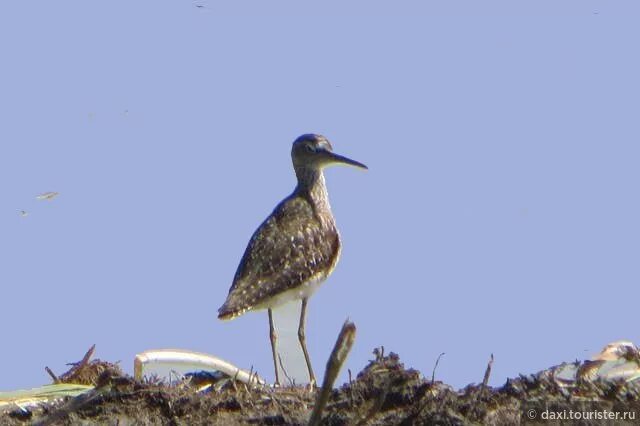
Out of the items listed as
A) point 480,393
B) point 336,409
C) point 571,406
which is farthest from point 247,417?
point 571,406

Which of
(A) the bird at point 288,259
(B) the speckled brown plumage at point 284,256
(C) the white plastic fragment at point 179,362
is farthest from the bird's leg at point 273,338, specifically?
(C) the white plastic fragment at point 179,362

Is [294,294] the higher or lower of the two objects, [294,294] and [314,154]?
the lower

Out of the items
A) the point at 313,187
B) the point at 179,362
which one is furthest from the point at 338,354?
the point at 313,187

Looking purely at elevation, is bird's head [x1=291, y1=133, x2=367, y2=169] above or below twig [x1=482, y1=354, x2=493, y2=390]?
above

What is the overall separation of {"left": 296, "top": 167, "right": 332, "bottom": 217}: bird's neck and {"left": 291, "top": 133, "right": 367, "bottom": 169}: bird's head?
76mm

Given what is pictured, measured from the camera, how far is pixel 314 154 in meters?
13.9

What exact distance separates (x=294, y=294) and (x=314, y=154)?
236cm

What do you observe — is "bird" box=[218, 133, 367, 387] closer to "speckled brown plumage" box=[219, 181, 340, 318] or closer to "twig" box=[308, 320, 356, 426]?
"speckled brown plumage" box=[219, 181, 340, 318]

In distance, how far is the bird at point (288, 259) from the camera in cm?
1162

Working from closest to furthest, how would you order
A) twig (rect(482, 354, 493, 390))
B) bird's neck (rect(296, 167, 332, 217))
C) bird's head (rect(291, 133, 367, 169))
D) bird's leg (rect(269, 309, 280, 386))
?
twig (rect(482, 354, 493, 390)), bird's leg (rect(269, 309, 280, 386)), bird's neck (rect(296, 167, 332, 217)), bird's head (rect(291, 133, 367, 169))

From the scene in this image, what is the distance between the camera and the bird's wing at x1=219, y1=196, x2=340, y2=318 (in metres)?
11.6

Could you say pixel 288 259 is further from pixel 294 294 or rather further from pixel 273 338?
pixel 273 338

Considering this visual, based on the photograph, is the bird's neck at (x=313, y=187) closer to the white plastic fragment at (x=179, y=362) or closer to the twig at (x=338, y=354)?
the white plastic fragment at (x=179, y=362)

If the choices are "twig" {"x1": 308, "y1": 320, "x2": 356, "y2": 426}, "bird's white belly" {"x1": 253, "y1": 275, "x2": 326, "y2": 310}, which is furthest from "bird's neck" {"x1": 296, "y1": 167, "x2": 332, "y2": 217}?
"twig" {"x1": 308, "y1": 320, "x2": 356, "y2": 426}
